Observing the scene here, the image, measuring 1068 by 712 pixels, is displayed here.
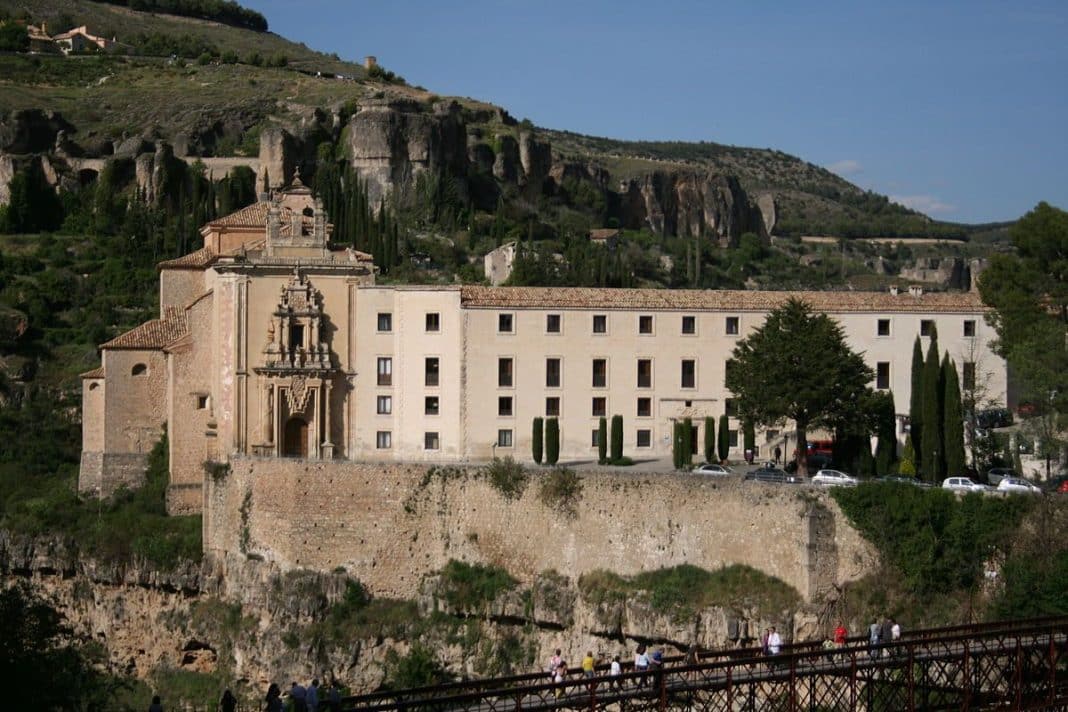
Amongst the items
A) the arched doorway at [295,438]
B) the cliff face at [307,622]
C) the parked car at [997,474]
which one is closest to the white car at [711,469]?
the cliff face at [307,622]

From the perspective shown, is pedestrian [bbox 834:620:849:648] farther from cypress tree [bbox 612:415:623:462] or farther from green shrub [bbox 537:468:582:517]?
cypress tree [bbox 612:415:623:462]

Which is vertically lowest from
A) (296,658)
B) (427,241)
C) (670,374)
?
(296,658)

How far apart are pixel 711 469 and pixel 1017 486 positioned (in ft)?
31.4

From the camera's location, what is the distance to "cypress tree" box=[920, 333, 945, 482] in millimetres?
52031

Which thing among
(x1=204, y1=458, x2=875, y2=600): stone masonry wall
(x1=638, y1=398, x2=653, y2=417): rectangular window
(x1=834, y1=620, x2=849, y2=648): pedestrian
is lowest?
(x1=834, y1=620, x2=849, y2=648): pedestrian

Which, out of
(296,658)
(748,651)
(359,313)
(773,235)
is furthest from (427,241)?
(773,235)

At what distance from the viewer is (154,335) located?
63812 millimetres

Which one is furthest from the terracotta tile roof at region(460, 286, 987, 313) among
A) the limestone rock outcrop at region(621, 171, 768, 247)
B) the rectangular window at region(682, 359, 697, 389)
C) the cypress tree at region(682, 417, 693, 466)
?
the limestone rock outcrop at region(621, 171, 768, 247)

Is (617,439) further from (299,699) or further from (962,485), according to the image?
(299,699)

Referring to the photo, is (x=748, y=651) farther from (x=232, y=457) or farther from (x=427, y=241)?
(x=427, y=241)

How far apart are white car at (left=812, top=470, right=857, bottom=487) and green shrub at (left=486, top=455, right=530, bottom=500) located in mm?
8282

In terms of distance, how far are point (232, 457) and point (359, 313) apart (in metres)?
6.51

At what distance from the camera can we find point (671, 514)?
164 feet

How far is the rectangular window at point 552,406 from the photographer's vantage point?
59.5 metres
